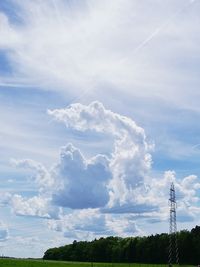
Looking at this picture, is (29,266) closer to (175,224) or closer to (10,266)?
(10,266)

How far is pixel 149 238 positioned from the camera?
178 meters

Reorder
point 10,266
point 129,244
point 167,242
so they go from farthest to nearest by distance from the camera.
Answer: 1. point 129,244
2. point 167,242
3. point 10,266

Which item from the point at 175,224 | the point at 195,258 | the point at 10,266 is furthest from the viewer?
the point at 195,258

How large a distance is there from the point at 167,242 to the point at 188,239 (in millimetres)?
14804

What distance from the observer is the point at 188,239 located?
491 ft

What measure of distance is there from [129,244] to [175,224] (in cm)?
10593

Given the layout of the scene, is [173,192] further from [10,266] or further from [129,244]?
[129,244]

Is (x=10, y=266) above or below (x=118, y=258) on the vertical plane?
below

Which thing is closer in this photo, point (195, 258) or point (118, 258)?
point (195, 258)

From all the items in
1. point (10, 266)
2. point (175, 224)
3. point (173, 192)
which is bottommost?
point (10, 266)

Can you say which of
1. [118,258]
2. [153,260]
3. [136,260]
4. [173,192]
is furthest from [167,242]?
[173,192]

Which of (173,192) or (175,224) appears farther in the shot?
(173,192)

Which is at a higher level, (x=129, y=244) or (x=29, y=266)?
(x=129, y=244)

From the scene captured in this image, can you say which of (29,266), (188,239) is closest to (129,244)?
(188,239)
